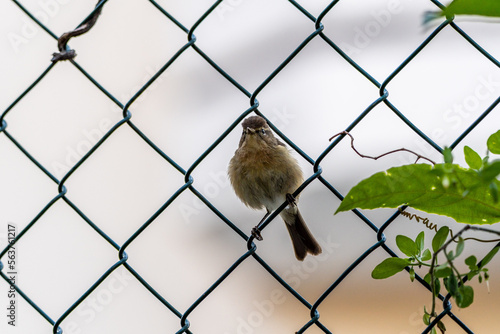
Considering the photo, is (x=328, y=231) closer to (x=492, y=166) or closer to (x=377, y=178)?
(x=377, y=178)

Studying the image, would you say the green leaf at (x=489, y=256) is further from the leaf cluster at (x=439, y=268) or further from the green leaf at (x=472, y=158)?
the green leaf at (x=472, y=158)

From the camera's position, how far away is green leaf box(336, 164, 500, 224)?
54.3 inches

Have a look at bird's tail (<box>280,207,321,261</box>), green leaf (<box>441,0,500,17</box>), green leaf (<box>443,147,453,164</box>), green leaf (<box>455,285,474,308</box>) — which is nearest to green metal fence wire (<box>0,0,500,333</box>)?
green leaf (<box>455,285,474,308</box>)

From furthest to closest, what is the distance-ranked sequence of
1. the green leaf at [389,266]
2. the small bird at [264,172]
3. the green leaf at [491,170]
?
the small bird at [264,172] → the green leaf at [389,266] → the green leaf at [491,170]

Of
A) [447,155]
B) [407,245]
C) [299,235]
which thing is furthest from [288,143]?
[299,235]

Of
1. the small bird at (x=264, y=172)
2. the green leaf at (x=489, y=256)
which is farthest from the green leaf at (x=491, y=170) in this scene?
the small bird at (x=264, y=172)

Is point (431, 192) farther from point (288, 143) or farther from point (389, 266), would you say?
point (288, 143)

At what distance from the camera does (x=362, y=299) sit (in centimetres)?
551

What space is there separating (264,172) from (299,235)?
1.69 ft

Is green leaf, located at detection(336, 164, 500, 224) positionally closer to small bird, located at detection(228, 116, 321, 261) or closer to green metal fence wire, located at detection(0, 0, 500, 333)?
green metal fence wire, located at detection(0, 0, 500, 333)

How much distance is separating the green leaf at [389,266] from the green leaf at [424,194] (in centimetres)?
19

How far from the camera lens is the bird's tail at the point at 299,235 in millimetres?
3469

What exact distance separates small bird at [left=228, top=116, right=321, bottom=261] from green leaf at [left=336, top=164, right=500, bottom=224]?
175 centimetres

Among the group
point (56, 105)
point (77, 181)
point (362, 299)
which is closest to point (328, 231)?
point (362, 299)
